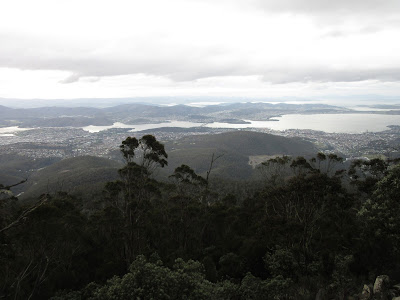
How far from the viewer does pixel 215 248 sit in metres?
18.5

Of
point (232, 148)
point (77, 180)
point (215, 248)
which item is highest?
point (215, 248)

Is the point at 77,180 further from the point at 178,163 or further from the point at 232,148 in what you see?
the point at 232,148

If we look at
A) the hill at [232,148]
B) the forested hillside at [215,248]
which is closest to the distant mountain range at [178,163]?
the hill at [232,148]

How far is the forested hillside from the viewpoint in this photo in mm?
9461

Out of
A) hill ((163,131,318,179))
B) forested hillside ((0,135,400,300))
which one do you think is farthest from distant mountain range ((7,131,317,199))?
forested hillside ((0,135,400,300))

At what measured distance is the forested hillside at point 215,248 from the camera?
31.0ft

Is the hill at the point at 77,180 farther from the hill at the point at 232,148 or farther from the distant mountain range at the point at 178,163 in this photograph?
the hill at the point at 232,148

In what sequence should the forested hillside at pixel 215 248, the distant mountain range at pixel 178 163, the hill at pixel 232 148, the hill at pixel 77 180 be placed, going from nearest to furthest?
the forested hillside at pixel 215 248
the hill at pixel 77 180
the distant mountain range at pixel 178 163
the hill at pixel 232 148

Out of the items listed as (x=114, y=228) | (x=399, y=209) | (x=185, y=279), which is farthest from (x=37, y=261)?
(x=399, y=209)

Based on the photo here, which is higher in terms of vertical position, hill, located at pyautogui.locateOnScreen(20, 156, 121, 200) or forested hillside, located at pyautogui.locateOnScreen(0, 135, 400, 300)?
forested hillside, located at pyautogui.locateOnScreen(0, 135, 400, 300)

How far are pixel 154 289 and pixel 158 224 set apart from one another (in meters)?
15.0

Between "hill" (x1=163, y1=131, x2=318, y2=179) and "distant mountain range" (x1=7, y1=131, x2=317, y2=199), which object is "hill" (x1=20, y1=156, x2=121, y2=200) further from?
"hill" (x1=163, y1=131, x2=318, y2=179)

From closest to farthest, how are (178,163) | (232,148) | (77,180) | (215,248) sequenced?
(215,248) < (77,180) < (178,163) < (232,148)

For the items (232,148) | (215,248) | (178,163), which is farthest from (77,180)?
(232,148)
